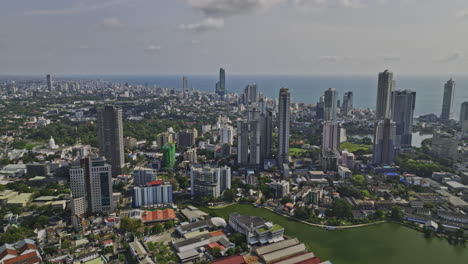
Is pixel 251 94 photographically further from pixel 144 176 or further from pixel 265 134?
pixel 144 176

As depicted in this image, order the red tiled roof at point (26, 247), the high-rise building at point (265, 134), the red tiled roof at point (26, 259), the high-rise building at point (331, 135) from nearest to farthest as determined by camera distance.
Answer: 1. the red tiled roof at point (26, 259)
2. the red tiled roof at point (26, 247)
3. the high-rise building at point (265, 134)
4. the high-rise building at point (331, 135)

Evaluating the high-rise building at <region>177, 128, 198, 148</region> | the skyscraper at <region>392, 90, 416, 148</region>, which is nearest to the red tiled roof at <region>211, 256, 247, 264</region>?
the high-rise building at <region>177, 128, 198, 148</region>

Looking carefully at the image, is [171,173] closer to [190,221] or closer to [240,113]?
[190,221]

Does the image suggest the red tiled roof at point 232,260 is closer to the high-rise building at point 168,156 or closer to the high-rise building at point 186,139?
the high-rise building at point 168,156

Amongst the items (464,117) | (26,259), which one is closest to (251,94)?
(464,117)

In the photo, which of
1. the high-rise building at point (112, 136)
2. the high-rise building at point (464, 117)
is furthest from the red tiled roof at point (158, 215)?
the high-rise building at point (464, 117)

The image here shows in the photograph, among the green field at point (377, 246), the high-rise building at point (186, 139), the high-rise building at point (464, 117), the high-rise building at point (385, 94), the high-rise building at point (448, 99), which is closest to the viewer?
the green field at point (377, 246)
